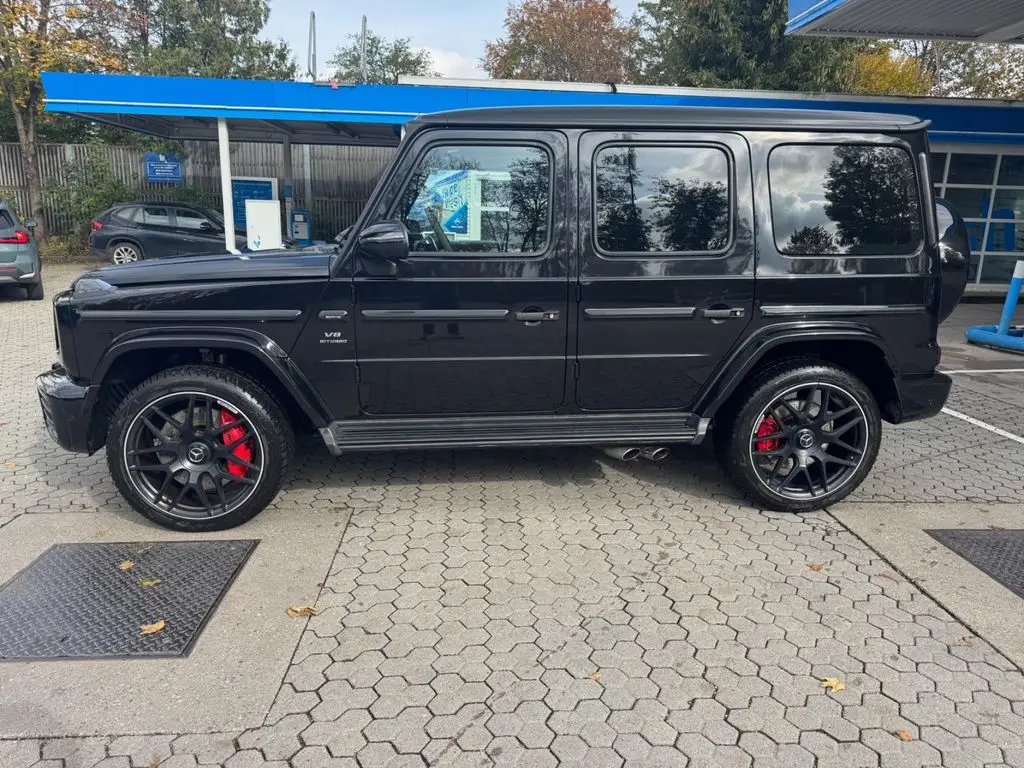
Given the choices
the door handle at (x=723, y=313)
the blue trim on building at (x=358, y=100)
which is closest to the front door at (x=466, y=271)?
the door handle at (x=723, y=313)

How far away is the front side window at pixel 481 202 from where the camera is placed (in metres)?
3.80

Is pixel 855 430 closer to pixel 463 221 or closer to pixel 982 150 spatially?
pixel 463 221

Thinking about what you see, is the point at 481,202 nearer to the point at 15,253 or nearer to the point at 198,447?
the point at 198,447

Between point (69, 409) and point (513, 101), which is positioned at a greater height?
point (513, 101)

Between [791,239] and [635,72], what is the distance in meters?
36.5

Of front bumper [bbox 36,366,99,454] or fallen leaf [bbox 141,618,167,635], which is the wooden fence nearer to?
front bumper [bbox 36,366,99,454]

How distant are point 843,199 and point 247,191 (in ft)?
55.8

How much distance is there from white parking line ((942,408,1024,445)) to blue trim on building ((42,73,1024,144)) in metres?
7.54

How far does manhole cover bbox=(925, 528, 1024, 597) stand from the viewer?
143 inches

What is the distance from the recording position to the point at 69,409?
3766 millimetres

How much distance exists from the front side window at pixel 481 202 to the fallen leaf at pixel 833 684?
236 centimetres

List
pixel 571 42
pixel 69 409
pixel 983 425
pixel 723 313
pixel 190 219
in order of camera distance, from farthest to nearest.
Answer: pixel 571 42 → pixel 190 219 → pixel 983 425 → pixel 723 313 → pixel 69 409

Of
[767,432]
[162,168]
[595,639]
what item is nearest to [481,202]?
[767,432]

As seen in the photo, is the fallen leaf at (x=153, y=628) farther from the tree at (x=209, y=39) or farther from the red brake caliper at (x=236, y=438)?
the tree at (x=209, y=39)
